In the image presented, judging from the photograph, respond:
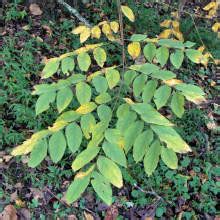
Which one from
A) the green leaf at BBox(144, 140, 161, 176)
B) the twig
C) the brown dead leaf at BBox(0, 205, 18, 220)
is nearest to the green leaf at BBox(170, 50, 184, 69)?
the green leaf at BBox(144, 140, 161, 176)

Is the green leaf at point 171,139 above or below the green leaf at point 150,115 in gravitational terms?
below

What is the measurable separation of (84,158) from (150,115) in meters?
0.28

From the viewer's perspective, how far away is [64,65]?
1759mm

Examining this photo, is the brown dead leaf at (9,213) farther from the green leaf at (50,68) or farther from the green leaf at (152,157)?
the green leaf at (152,157)

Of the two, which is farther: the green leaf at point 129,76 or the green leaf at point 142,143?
the green leaf at point 129,76

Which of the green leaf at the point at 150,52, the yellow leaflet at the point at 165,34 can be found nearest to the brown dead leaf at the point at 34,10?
the yellow leaflet at the point at 165,34

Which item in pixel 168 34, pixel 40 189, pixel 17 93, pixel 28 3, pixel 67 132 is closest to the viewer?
pixel 67 132

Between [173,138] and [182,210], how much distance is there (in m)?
2.34

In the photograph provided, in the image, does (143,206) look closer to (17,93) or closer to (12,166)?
(12,166)

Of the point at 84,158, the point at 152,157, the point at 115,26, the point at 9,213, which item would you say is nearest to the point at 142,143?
the point at 152,157

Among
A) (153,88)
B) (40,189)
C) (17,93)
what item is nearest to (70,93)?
(153,88)

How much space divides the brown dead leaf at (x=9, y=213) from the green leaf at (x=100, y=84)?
1898 millimetres

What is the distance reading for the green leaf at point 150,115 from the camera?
131 cm

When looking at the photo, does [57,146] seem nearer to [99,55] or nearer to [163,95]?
[163,95]
